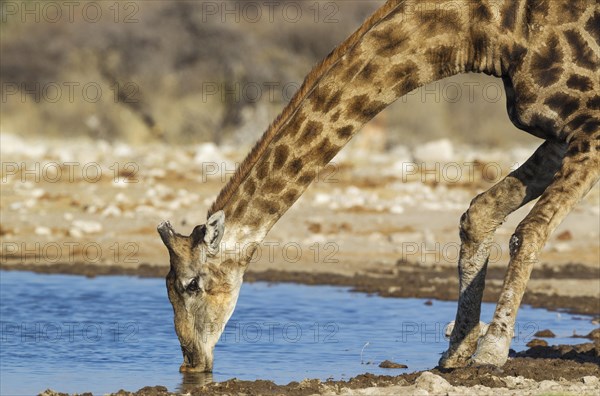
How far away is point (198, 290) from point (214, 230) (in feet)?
1.63

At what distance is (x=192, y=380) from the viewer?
7.79m

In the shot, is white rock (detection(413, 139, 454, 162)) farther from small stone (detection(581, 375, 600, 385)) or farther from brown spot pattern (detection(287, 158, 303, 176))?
small stone (detection(581, 375, 600, 385))

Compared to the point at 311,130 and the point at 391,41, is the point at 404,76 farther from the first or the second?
the point at 311,130

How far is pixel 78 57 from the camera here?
104 ft

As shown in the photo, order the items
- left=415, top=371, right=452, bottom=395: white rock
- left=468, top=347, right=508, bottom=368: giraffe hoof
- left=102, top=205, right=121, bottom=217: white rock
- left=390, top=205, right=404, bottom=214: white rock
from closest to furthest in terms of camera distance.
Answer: left=415, top=371, right=452, bottom=395: white rock, left=468, top=347, right=508, bottom=368: giraffe hoof, left=102, top=205, right=121, bottom=217: white rock, left=390, top=205, right=404, bottom=214: white rock

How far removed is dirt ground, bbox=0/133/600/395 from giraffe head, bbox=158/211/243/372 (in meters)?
0.80

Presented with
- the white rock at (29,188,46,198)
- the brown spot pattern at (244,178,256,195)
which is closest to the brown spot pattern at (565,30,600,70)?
the brown spot pattern at (244,178,256,195)

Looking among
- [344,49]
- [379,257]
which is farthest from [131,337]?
[379,257]

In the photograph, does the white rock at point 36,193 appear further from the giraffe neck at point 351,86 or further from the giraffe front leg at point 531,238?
the giraffe front leg at point 531,238

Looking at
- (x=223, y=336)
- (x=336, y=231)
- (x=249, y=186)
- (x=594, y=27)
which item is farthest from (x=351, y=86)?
(x=336, y=231)

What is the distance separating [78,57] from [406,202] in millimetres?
15946

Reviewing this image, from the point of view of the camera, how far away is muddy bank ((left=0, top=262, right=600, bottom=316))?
468 inches

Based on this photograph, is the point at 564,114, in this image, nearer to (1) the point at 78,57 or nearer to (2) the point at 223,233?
(2) the point at 223,233

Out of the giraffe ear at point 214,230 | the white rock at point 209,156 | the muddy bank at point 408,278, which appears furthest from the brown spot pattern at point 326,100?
the white rock at point 209,156
